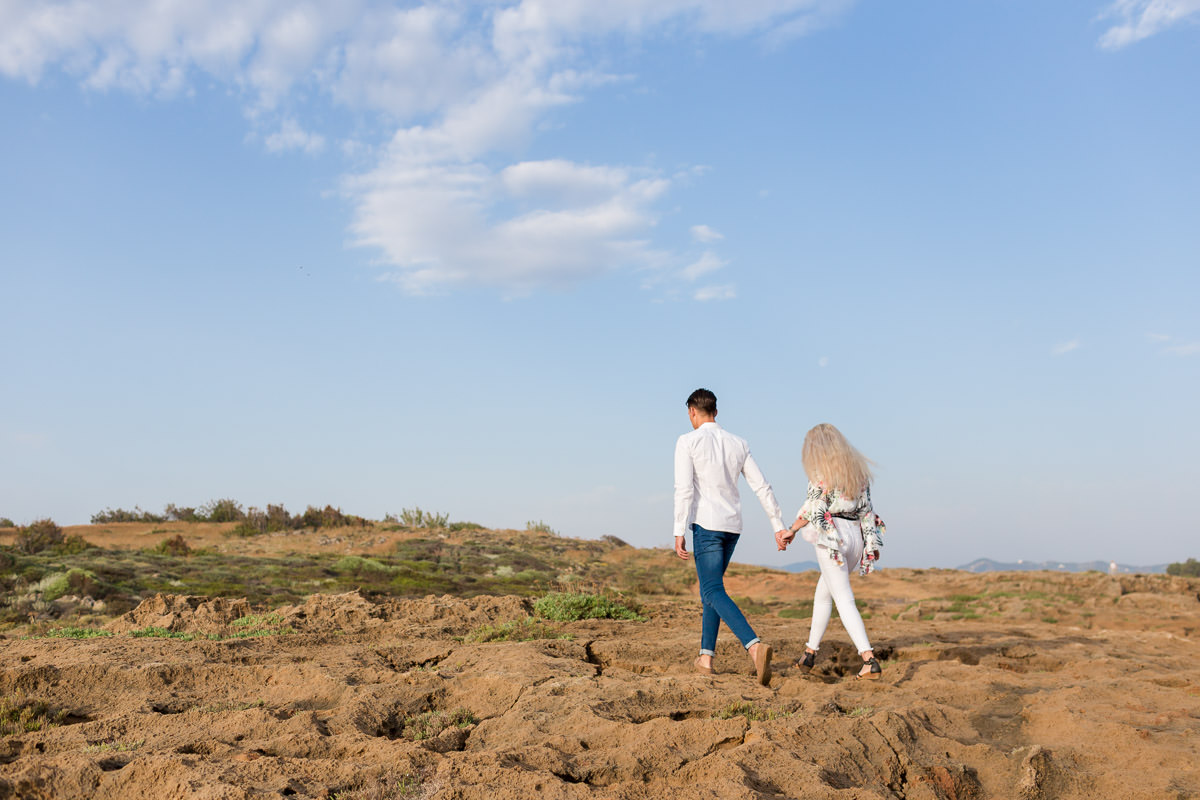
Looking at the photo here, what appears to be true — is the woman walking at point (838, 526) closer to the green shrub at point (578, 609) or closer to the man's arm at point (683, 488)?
the man's arm at point (683, 488)

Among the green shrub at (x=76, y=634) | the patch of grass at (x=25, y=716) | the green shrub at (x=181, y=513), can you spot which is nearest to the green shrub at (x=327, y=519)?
the green shrub at (x=181, y=513)

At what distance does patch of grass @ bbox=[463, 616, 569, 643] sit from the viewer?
7984 mm

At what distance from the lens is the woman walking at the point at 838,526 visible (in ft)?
20.5

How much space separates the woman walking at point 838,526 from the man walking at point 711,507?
0.39 metres

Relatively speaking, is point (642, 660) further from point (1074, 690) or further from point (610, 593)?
point (610, 593)

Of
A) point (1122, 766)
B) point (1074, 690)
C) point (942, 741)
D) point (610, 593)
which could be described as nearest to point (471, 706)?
point (942, 741)

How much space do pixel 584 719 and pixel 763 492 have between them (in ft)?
8.41

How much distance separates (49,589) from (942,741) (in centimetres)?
1260

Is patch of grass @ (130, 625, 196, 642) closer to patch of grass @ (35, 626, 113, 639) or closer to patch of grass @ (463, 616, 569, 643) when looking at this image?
patch of grass @ (35, 626, 113, 639)

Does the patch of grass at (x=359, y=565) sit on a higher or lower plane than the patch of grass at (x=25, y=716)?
higher

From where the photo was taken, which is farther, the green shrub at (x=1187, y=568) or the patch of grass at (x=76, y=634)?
the green shrub at (x=1187, y=568)

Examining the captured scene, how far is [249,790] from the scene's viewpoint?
10.4 ft

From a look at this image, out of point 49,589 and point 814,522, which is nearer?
point 814,522

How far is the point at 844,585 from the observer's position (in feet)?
20.7
